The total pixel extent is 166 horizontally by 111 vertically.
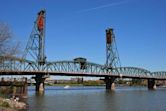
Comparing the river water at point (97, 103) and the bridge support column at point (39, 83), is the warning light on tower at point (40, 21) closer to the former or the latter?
the bridge support column at point (39, 83)

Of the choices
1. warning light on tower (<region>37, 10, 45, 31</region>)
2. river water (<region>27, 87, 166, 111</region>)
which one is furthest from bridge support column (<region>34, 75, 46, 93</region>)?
river water (<region>27, 87, 166, 111</region>)

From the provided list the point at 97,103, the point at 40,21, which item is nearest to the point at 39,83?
the point at 40,21

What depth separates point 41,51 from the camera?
188m

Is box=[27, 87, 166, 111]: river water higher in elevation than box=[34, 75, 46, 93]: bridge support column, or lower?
lower

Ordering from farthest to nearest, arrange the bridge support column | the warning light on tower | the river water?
the warning light on tower → the bridge support column → the river water

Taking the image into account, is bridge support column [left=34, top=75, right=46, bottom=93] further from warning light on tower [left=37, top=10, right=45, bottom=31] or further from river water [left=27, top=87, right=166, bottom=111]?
river water [left=27, top=87, right=166, bottom=111]

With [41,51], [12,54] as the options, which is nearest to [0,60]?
[12,54]

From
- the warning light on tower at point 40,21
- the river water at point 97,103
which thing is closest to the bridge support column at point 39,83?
the warning light on tower at point 40,21

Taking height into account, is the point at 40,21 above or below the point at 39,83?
above

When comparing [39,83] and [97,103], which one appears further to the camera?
[39,83]

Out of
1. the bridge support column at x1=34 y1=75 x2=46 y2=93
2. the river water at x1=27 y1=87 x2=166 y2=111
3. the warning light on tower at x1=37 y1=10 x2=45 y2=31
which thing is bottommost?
the river water at x1=27 y1=87 x2=166 y2=111

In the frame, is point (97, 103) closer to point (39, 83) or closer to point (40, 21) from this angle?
point (39, 83)

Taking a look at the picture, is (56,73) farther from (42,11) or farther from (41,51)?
(42,11)

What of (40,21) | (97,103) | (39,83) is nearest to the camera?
(97,103)
